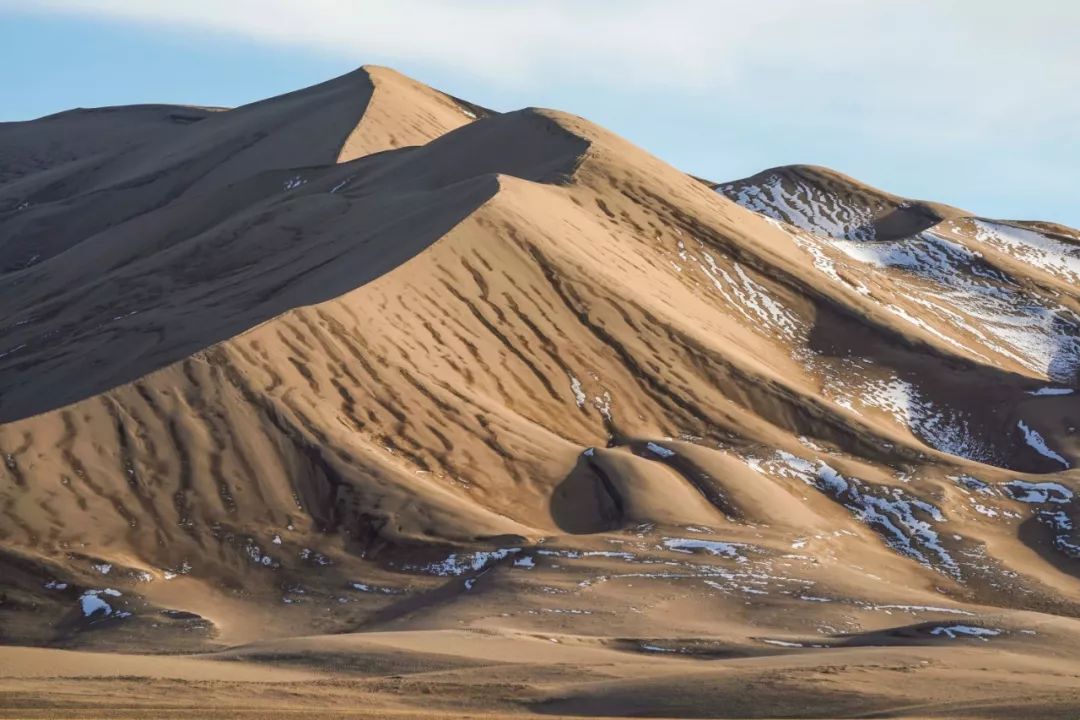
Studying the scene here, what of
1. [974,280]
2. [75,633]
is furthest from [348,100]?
[75,633]

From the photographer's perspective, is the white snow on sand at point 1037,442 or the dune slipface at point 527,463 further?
the white snow on sand at point 1037,442

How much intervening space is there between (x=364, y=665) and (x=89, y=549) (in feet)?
33.2

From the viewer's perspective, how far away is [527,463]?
35469 mm

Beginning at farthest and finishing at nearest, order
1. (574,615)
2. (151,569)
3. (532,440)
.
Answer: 1. (532,440)
2. (151,569)
3. (574,615)

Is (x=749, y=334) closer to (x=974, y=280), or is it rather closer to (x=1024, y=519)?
(x=1024, y=519)

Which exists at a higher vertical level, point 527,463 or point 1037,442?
point 1037,442

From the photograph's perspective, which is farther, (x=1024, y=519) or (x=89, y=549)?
(x=1024, y=519)

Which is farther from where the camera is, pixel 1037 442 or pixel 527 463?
pixel 1037 442

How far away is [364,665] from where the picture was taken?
876 inches

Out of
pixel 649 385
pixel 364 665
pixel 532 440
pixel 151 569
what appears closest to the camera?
pixel 364 665

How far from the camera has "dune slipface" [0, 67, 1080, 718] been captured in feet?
73.2

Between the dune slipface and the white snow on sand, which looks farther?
the white snow on sand

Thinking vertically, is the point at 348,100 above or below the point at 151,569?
above

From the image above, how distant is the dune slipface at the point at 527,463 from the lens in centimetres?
2231
